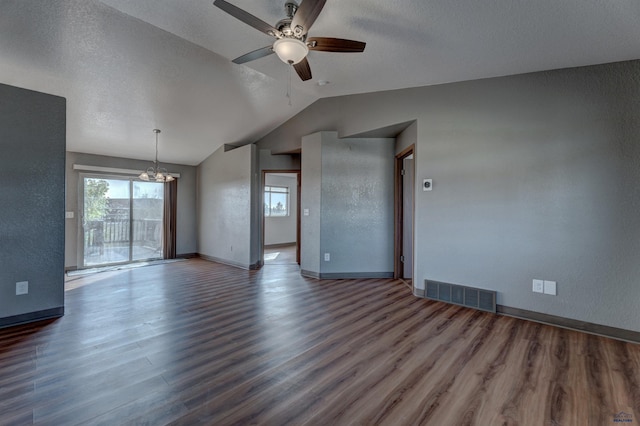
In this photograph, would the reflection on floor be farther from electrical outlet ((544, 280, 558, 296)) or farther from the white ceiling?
electrical outlet ((544, 280, 558, 296))

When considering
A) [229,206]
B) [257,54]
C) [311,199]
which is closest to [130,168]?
[229,206]

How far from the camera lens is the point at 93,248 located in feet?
19.9

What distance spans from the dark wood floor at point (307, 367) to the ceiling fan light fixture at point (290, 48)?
7.85ft

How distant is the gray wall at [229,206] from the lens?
5918 mm

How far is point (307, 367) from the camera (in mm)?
2209

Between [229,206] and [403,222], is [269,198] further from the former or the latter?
[403,222]

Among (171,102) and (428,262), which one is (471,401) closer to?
(428,262)

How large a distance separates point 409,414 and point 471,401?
45 cm

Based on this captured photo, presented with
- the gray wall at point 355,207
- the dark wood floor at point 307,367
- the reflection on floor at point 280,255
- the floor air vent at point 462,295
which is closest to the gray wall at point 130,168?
the reflection on floor at point 280,255

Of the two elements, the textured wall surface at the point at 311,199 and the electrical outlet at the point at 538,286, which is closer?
the electrical outlet at the point at 538,286

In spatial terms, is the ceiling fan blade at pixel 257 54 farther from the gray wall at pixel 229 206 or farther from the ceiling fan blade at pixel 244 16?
the gray wall at pixel 229 206

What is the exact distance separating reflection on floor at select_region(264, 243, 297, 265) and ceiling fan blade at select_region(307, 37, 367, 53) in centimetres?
487

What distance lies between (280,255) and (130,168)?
13.4ft

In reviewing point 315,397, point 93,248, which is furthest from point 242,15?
point 93,248
